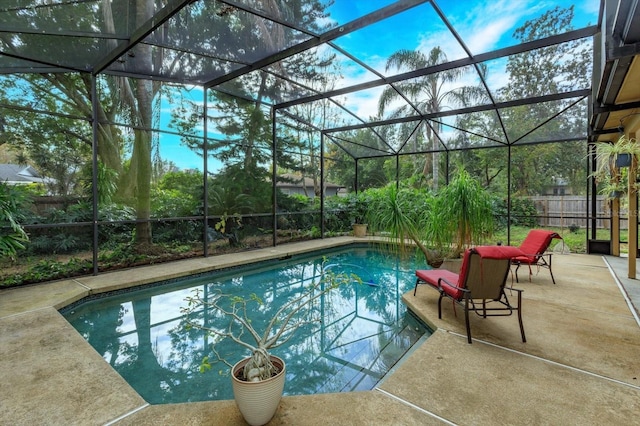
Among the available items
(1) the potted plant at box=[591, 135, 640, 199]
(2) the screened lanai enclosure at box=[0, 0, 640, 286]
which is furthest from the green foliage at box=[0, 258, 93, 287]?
(1) the potted plant at box=[591, 135, 640, 199]

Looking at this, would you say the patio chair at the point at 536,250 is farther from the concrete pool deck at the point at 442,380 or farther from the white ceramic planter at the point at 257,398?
the white ceramic planter at the point at 257,398

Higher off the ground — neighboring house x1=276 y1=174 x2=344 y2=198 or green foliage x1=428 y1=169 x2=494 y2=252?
neighboring house x1=276 y1=174 x2=344 y2=198

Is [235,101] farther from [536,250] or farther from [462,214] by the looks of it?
[536,250]

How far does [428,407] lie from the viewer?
209cm

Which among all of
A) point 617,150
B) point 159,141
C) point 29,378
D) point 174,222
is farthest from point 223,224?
point 617,150

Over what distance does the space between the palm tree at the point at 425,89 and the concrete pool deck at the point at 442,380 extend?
14.9ft

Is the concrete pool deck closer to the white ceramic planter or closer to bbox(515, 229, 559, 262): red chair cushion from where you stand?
the white ceramic planter

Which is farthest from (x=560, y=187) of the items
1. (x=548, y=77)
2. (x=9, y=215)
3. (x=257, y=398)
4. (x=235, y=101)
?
(x=9, y=215)

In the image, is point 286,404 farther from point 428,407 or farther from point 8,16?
point 8,16

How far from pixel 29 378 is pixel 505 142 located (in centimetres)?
1028

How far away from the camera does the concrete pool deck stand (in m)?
2.01

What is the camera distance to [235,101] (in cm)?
818

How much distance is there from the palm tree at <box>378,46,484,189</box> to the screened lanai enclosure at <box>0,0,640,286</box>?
0.06 meters

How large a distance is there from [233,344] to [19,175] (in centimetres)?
487
